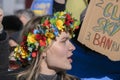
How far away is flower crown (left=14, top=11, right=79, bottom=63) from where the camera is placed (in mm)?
3826

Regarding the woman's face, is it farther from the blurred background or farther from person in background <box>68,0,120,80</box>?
the blurred background

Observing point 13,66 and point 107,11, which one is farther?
point 13,66

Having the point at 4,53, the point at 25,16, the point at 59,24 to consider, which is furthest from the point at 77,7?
the point at 25,16

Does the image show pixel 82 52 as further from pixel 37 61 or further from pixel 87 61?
pixel 37 61

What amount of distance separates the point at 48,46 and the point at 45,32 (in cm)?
10

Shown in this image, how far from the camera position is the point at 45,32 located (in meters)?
3.83

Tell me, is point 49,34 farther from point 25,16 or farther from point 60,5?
point 25,16

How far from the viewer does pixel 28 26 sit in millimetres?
3941

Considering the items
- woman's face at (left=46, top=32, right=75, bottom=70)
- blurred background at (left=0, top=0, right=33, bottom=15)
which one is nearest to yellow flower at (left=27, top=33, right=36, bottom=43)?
woman's face at (left=46, top=32, right=75, bottom=70)

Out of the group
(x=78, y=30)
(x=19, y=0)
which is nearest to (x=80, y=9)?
(x=78, y=30)

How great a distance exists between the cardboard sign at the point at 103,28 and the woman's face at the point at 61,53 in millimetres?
137

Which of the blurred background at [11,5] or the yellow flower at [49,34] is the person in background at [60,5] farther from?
the blurred background at [11,5]

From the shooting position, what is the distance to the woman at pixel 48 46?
3.76 meters

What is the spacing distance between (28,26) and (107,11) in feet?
1.84
